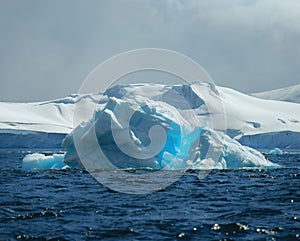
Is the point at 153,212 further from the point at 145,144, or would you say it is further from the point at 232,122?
the point at 232,122

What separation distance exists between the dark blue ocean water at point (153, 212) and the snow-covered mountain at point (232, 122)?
91.1m

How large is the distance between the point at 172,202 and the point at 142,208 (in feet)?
5.49

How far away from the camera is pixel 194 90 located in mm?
144375

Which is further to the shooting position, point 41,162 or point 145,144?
point 41,162

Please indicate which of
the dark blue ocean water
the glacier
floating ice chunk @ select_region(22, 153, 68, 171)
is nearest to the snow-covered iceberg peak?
the glacier

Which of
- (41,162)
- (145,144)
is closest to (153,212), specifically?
(145,144)

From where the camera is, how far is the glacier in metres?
28.3

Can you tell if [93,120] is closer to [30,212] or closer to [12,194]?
[12,194]

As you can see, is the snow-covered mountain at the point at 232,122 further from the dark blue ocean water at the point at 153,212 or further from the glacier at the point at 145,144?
the dark blue ocean water at the point at 153,212

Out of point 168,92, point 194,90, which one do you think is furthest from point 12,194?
point 168,92

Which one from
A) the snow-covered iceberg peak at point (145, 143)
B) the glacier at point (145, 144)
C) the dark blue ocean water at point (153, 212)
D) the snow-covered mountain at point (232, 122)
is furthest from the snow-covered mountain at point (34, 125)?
the dark blue ocean water at point (153, 212)

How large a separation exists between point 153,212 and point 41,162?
19.7 meters

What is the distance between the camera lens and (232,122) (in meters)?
124

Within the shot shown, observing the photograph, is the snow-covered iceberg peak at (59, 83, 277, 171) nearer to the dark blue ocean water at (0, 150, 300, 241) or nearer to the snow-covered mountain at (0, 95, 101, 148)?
the dark blue ocean water at (0, 150, 300, 241)
